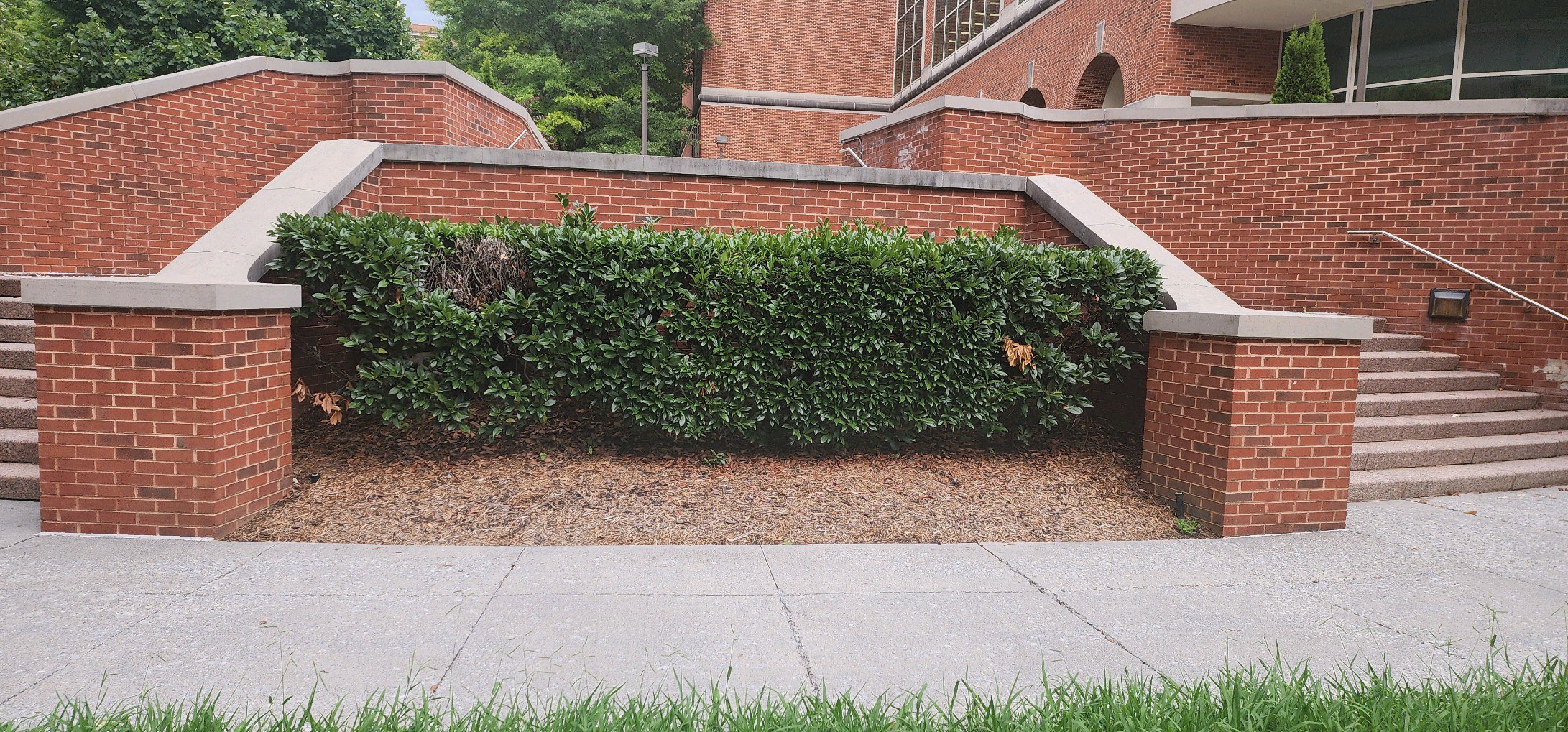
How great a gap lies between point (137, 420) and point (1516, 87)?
16317 mm

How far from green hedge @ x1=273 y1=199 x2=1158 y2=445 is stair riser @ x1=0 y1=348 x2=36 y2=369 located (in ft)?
7.26

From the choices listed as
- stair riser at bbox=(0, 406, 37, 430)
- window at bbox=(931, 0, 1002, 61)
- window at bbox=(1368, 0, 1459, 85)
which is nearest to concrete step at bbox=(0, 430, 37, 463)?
stair riser at bbox=(0, 406, 37, 430)

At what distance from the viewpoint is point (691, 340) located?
17.6 feet

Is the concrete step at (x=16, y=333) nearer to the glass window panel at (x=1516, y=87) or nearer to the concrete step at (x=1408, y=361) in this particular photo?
the concrete step at (x=1408, y=361)

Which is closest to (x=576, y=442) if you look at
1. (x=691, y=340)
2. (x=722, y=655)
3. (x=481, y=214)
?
(x=691, y=340)

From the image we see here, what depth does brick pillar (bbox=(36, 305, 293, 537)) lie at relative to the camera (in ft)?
14.0

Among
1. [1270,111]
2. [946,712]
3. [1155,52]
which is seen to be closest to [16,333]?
[946,712]

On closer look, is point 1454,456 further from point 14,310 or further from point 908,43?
point 908,43

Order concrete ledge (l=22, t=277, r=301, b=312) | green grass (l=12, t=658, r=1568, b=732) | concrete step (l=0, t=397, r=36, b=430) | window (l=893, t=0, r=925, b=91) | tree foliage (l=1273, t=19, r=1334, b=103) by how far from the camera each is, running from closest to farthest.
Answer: green grass (l=12, t=658, r=1568, b=732) < concrete ledge (l=22, t=277, r=301, b=312) < concrete step (l=0, t=397, r=36, b=430) < tree foliage (l=1273, t=19, r=1334, b=103) < window (l=893, t=0, r=925, b=91)

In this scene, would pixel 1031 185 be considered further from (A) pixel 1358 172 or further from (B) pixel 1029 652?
(B) pixel 1029 652

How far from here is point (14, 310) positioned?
6.48 meters

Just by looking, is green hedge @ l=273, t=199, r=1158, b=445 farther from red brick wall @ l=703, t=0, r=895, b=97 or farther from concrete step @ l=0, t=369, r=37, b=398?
red brick wall @ l=703, t=0, r=895, b=97

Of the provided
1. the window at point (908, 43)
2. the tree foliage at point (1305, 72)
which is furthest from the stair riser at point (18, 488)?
the window at point (908, 43)

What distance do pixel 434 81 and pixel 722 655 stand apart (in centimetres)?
776
